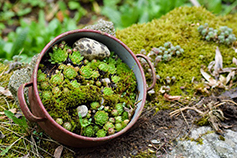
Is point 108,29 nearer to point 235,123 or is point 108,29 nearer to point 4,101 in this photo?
point 4,101

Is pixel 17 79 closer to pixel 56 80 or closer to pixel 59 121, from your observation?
pixel 56 80

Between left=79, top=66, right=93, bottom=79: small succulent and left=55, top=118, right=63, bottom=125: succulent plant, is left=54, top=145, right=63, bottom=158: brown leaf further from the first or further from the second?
left=79, top=66, right=93, bottom=79: small succulent

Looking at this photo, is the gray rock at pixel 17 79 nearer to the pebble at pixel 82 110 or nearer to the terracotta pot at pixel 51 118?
the terracotta pot at pixel 51 118

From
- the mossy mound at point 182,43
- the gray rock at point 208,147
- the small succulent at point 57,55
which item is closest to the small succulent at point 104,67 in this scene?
the small succulent at point 57,55

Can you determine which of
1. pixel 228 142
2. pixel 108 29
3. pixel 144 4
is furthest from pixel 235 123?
pixel 144 4

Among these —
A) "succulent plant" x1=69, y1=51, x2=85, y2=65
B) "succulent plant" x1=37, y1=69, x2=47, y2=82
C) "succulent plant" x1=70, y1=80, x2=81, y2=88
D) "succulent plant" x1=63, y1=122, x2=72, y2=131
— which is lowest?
"succulent plant" x1=63, y1=122, x2=72, y2=131

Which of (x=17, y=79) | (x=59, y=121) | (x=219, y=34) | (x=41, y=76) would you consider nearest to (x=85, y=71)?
(x=41, y=76)

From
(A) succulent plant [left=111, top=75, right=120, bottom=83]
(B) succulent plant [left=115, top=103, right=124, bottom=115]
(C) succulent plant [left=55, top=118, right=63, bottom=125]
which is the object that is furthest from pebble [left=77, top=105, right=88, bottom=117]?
(A) succulent plant [left=111, top=75, right=120, bottom=83]
